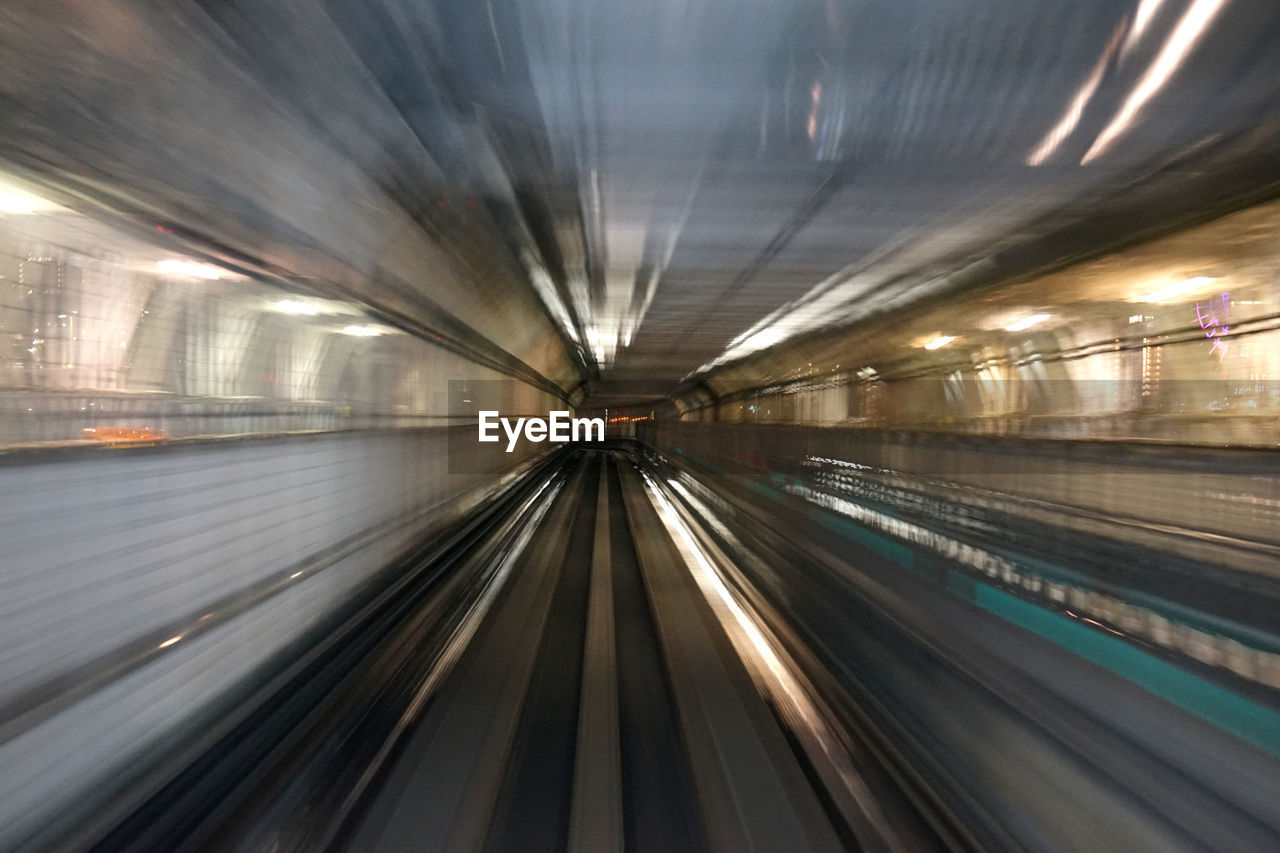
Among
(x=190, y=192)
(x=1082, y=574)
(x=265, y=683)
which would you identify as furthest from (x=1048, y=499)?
(x=190, y=192)

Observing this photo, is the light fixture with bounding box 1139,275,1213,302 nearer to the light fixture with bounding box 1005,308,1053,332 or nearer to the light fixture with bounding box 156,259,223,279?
the light fixture with bounding box 1005,308,1053,332

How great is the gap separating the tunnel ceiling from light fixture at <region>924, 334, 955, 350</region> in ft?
13.6

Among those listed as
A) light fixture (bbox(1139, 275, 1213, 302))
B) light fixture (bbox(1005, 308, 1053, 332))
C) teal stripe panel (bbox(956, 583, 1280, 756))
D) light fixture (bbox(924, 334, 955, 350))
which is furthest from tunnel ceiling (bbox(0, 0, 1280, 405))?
light fixture (bbox(924, 334, 955, 350))

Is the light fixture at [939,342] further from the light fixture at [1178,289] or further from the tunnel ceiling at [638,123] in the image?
the tunnel ceiling at [638,123]

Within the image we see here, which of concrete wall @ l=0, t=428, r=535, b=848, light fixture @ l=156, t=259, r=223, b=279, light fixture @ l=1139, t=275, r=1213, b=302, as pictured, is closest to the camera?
concrete wall @ l=0, t=428, r=535, b=848

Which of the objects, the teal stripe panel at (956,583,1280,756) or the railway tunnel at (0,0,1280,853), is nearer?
the railway tunnel at (0,0,1280,853)

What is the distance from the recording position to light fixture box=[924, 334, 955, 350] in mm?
13656

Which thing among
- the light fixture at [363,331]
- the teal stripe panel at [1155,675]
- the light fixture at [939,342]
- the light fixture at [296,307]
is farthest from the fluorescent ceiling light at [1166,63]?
the light fixture at [939,342]

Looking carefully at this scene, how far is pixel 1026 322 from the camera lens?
38.7ft

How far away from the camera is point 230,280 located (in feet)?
18.1

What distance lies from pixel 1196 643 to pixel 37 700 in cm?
707

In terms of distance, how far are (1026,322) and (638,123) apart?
26.5ft

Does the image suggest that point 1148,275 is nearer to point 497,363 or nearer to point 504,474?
point 497,363

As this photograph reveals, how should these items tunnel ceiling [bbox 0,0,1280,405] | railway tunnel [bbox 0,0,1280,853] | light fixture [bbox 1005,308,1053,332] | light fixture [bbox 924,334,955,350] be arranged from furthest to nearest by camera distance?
light fixture [bbox 924,334,955,350] < light fixture [bbox 1005,308,1053,332] < tunnel ceiling [bbox 0,0,1280,405] < railway tunnel [bbox 0,0,1280,853]
